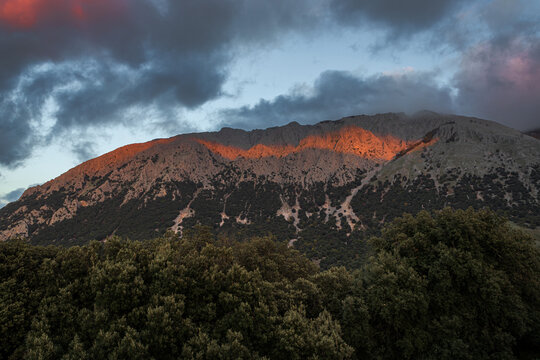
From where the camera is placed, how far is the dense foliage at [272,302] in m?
16.0

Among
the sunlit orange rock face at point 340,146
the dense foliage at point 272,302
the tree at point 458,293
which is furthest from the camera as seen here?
the sunlit orange rock face at point 340,146

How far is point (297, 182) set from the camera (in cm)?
13262

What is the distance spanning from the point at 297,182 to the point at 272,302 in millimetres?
113296

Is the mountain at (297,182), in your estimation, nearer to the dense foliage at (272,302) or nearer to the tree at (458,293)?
the tree at (458,293)

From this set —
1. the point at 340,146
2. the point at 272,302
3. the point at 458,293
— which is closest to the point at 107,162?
the point at 340,146

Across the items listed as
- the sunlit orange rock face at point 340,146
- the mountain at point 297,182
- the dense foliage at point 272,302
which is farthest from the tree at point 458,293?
the sunlit orange rock face at point 340,146

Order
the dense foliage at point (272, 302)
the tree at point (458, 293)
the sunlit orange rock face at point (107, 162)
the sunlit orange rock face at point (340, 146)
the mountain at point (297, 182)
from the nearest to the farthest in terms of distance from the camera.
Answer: the dense foliage at point (272, 302)
the tree at point (458, 293)
the mountain at point (297, 182)
the sunlit orange rock face at point (107, 162)
the sunlit orange rock face at point (340, 146)

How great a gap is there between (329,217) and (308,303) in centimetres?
8448

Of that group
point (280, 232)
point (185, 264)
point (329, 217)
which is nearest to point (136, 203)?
point (280, 232)

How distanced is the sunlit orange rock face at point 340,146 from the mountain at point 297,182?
0.63m

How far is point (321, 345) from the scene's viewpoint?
17344 millimetres

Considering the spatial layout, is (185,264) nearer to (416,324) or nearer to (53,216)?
(416,324)

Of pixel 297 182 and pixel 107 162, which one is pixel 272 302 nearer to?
pixel 297 182

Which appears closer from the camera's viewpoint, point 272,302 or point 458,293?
point 272,302
